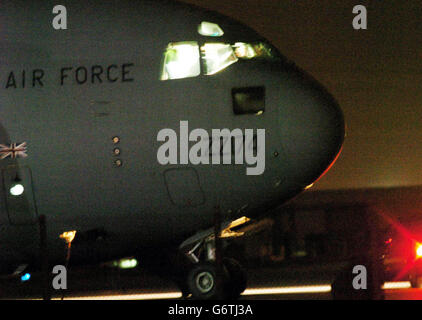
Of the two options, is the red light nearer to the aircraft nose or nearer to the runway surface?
the runway surface

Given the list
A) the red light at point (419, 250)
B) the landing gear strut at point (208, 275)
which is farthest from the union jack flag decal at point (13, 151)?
Result: the red light at point (419, 250)

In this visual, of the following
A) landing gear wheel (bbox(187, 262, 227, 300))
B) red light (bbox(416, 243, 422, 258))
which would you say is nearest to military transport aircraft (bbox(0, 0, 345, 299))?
landing gear wheel (bbox(187, 262, 227, 300))

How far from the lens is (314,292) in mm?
12164

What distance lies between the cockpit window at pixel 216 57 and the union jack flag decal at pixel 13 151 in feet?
8.43

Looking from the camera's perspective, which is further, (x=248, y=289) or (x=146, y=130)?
(x=248, y=289)

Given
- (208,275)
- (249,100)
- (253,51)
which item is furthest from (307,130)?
(208,275)

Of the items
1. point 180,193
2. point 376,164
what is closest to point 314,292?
point 180,193

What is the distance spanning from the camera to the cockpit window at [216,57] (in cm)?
930

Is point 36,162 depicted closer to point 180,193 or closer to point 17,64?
point 17,64

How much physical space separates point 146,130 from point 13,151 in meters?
1.78

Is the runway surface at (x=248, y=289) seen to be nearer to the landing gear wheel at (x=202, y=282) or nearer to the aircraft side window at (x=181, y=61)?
the landing gear wheel at (x=202, y=282)

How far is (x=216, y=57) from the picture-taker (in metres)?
9.38

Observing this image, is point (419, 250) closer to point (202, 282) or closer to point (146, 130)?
point (202, 282)

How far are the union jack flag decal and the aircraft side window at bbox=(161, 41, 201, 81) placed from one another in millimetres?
2041
